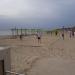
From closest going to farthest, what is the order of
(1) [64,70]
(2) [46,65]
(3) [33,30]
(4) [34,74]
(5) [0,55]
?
1. (5) [0,55]
2. (4) [34,74]
3. (1) [64,70]
4. (2) [46,65]
5. (3) [33,30]

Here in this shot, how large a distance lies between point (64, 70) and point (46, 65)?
1860mm

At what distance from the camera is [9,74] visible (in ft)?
9.66

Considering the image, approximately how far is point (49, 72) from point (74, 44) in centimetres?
1354

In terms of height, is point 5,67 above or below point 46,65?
above

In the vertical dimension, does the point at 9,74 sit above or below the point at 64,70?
above

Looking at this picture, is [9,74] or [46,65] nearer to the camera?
[9,74]

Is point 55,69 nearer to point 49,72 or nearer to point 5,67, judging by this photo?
point 49,72

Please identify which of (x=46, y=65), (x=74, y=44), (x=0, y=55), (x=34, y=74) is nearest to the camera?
(x=0, y=55)

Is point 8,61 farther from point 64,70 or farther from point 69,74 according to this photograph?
point 64,70

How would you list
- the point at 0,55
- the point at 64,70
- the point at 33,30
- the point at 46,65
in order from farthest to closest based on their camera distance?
the point at 33,30
the point at 46,65
the point at 64,70
the point at 0,55

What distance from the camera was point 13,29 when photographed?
205 ft

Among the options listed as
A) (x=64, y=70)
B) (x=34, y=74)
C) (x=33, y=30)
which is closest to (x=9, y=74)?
(x=34, y=74)

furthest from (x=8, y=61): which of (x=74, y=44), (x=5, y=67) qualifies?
(x=74, y=44)

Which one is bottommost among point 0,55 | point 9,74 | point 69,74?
point 69,74
